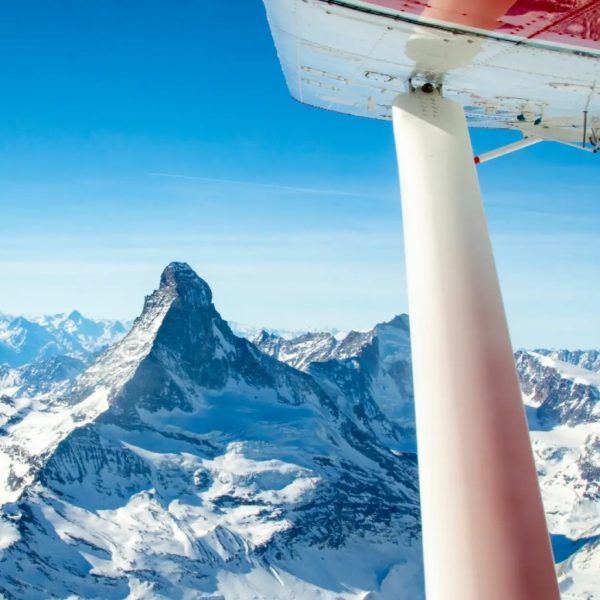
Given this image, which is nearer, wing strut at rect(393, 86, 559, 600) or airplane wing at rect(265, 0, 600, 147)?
wing strut at rect(393, 86, 559, 600)

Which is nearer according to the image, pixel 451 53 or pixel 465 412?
pixel 465 412

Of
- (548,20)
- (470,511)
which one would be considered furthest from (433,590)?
(548,20)

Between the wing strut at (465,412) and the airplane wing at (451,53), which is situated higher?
the airplane wing at (451,53)

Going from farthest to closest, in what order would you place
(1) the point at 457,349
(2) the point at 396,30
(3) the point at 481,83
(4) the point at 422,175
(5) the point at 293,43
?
(3) the point at 481,83 → (5) the point at 293,43 → (2) the point at 396,30 → (4) the point at 422,175 → (1) the point at 457,349

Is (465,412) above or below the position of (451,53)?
below

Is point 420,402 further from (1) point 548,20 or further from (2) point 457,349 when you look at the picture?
(1) point 548,20

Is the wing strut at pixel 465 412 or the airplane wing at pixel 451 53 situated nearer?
the wing strut at pixel 465 412

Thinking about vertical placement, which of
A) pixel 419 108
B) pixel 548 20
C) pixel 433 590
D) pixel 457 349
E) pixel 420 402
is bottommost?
pixel 433 590

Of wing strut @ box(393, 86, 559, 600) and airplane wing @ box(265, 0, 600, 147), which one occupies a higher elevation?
airplane wing @ box(265, 0, 600, 147)
